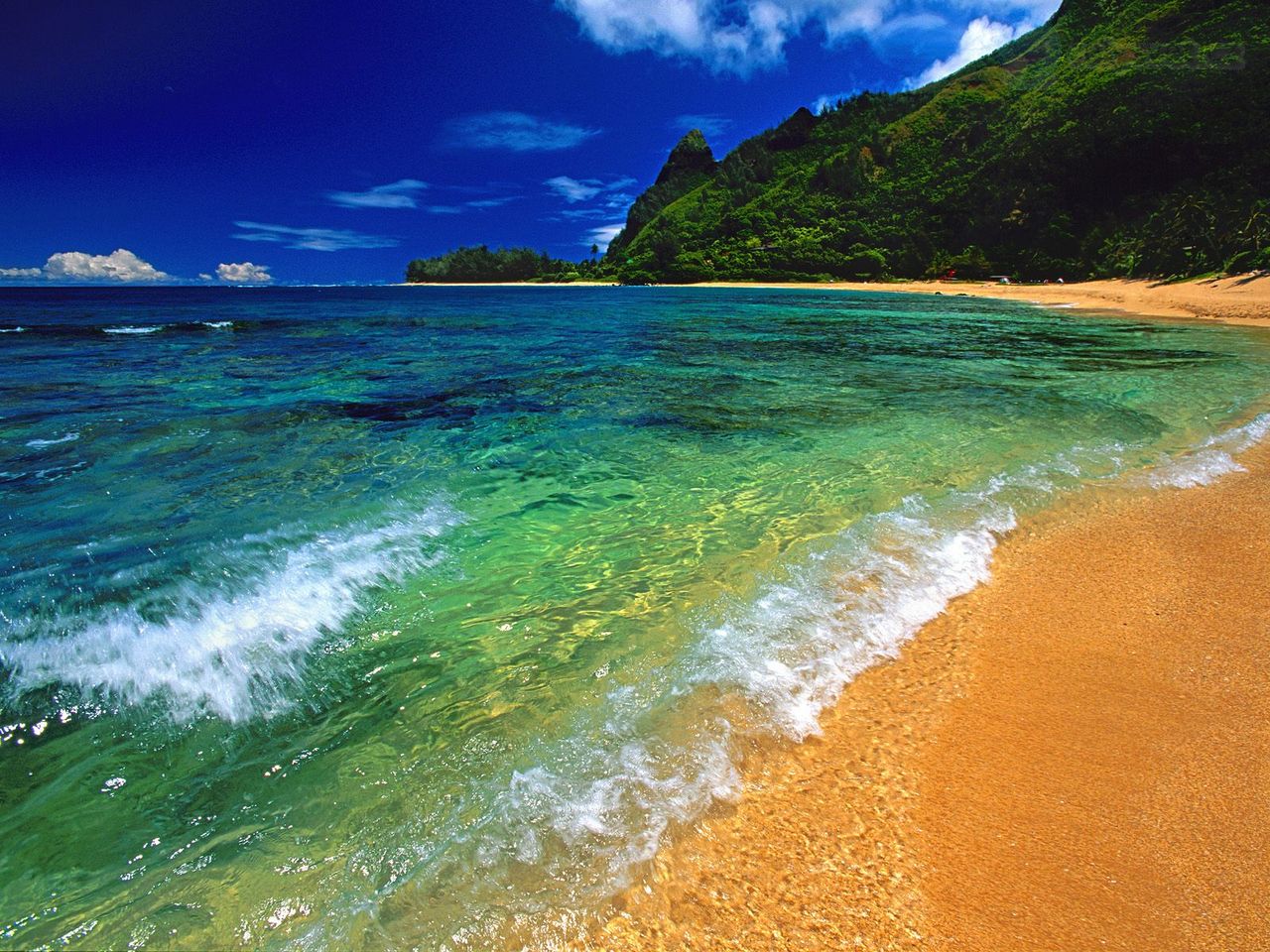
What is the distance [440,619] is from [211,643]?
1.54 m

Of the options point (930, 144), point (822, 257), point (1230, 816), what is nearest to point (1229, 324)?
point (1230, 816)

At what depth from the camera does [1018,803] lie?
2746 millimetres

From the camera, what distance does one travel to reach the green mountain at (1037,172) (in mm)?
48759

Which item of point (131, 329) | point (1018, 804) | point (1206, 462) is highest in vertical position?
point (131, 329)

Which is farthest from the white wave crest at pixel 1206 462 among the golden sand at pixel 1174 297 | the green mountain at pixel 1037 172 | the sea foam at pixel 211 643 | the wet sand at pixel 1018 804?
the green mountain at pixel 1037 172

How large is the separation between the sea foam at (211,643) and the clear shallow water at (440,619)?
3 centimetres

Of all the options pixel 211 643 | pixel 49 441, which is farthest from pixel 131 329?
pixel 211 643

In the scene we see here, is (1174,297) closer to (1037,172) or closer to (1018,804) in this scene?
(1018,804)

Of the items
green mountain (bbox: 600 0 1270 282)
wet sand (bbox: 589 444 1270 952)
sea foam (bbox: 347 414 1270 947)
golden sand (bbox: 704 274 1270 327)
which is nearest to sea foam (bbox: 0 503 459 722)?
sea foam (bbox: 347 414 1270 947)

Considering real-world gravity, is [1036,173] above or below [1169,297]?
above

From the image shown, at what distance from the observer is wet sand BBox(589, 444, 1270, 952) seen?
2.21m

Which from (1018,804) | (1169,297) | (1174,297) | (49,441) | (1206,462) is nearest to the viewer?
(1018,804)

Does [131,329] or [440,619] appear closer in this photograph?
[440,619]

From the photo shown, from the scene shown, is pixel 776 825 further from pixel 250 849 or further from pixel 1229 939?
pixel 250 849
